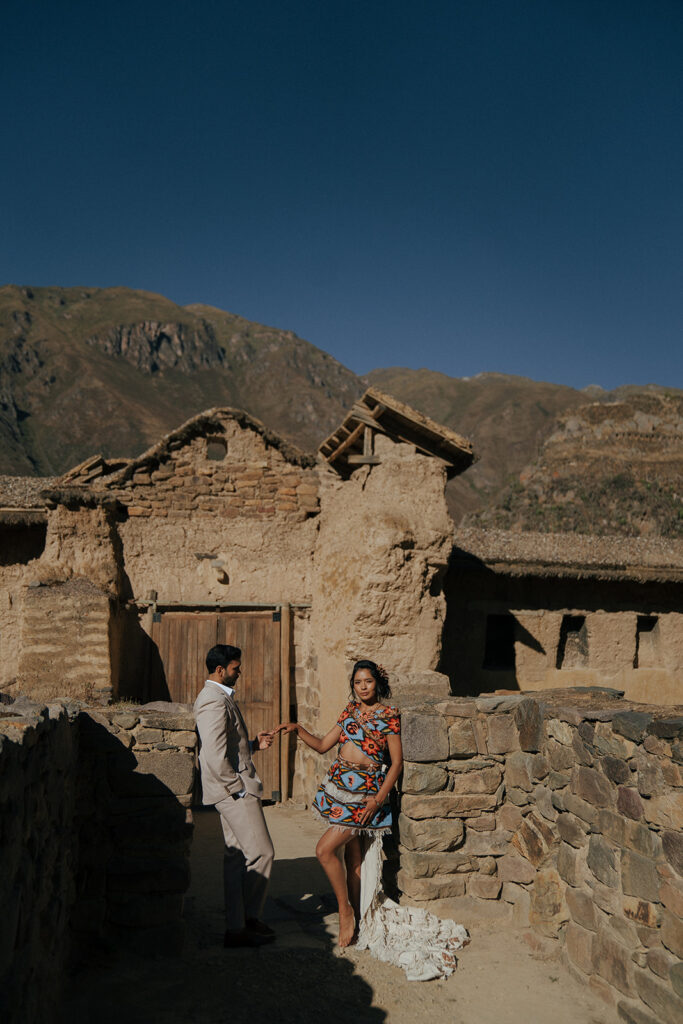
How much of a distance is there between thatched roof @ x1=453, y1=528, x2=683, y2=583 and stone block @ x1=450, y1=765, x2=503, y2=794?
471cm

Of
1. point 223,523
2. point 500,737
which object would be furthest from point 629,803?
point 223,523

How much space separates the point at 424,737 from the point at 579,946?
57.3 inches

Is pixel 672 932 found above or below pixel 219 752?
below

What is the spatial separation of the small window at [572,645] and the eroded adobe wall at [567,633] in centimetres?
1

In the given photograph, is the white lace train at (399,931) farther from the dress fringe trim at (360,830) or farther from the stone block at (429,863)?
the stone block at (429,863)

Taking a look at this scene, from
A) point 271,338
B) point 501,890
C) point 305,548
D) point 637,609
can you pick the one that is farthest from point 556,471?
point 271,338

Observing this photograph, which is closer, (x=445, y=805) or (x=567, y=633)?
(x=445, y=805)

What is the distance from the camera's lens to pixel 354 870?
4.87 m

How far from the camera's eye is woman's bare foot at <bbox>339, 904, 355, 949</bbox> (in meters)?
4.67

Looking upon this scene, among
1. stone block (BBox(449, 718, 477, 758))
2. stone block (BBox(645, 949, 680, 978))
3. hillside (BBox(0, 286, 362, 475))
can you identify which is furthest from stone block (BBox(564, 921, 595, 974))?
hillside (BBox(0, 286, 362, 475))

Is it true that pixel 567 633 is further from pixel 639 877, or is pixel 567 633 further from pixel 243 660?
pixel 639 877

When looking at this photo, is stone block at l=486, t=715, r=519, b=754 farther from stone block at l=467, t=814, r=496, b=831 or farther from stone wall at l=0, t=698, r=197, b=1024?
stone wall at l=0, t=698, r=197, b=1024

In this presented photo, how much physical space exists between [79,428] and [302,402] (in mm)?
20445

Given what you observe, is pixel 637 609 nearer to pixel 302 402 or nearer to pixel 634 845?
pixel 634 845
